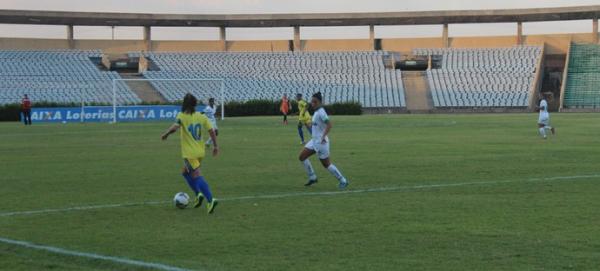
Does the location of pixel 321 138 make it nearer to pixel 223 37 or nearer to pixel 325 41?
pixel 223 37

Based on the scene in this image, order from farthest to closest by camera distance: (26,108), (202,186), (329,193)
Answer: (26,108), (329,193), (202,186)

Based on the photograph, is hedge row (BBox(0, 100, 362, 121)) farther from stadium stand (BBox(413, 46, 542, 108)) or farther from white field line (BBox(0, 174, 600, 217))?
white field line (BBox(0, 174, 600, 217))

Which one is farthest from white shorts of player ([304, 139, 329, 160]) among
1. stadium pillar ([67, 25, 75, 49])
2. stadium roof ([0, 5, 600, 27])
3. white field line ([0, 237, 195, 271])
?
stadium pillar ([67, 25, 75, 49])

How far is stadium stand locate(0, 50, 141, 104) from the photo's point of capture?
221ft

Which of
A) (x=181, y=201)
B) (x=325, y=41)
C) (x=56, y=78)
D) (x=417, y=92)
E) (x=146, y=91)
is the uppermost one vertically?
(x=325, y=41)

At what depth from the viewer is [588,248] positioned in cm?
934

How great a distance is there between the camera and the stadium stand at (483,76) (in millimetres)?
73750

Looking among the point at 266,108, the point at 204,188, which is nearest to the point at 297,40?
the point at 266,108

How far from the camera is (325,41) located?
89062 mm

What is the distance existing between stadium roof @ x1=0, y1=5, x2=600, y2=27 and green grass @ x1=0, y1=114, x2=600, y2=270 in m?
56.7

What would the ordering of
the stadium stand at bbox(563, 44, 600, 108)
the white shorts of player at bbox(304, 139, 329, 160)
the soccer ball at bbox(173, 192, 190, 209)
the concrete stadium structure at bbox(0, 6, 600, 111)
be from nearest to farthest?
the soccer ball at bbox(173, 192, 190, 209) < the white shorts of player at bbox(304, 139, 329, 160) < the stadium stand at bbox(563, 44, 600, 108) < the concrete stadium structure at bbox(0, 6, 600, 111)

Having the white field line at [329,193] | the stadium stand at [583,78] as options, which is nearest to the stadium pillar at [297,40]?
the stadium stand at [583,78]

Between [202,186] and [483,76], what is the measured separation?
69.9m

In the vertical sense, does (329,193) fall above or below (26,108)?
below
